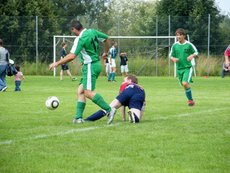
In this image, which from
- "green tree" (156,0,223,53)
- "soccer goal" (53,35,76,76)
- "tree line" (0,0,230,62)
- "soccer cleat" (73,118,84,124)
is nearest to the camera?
"soccer cleat" (73,118,84,124)

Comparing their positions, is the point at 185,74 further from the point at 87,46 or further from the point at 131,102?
the point at 87,46

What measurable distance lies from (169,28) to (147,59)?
2.96m

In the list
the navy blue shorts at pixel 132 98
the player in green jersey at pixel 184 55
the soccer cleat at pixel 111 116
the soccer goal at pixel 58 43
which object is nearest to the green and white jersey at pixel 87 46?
the navy blue shorts at pixel 132 98

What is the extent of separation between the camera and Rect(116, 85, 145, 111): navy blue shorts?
11.5 metres

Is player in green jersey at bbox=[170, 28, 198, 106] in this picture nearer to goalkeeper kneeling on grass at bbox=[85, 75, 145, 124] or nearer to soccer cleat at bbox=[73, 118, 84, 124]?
goalkeeper kneeling on grass at bbox=[85, 75, 145, 124]

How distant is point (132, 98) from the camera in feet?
37.8

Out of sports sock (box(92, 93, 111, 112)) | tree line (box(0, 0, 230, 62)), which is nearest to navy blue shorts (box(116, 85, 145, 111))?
sports sock (box(92, 93, 111, 112))

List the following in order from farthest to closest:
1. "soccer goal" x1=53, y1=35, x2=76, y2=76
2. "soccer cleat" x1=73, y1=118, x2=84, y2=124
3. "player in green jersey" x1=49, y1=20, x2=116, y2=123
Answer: "soccer goal" x1=53, y1=35, x2=76, y2=76
"soccer cleat" x1=73, y1=118, x2=84, y2=124
"player in green jersey" x1=49, y1=20, x2=116, y2=123

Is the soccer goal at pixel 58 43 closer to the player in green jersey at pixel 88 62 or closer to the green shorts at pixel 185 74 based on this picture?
the green shorts at pixel 185 74

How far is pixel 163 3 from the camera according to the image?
156ft

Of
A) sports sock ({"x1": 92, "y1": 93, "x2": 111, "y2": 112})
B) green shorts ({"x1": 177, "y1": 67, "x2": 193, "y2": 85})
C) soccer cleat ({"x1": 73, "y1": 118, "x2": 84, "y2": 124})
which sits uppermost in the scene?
green shorts ({"x1": 177, "y1": 67, "x2": 193, "y2": 85})

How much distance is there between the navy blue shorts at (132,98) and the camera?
11516mm

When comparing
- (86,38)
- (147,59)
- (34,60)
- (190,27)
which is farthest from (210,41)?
(86,38)

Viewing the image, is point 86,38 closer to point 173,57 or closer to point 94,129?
point 94,129
